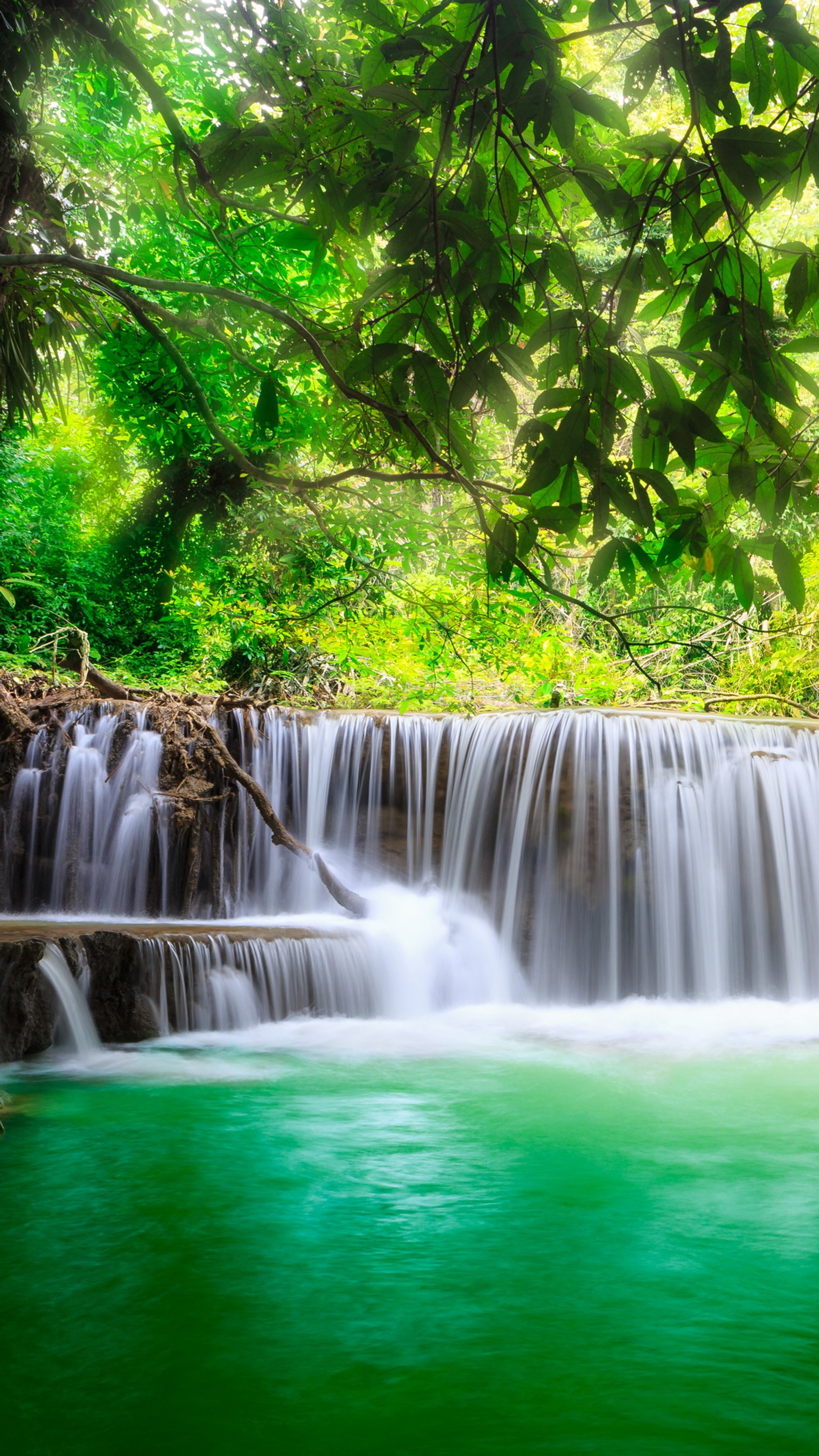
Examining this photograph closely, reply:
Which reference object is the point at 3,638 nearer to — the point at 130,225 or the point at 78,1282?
the point at 130,225

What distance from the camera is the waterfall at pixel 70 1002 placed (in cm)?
678

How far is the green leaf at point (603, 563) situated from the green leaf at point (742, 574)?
23cm

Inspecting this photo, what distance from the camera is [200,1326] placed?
3072mm

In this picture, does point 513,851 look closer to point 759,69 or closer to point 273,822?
point 273,822

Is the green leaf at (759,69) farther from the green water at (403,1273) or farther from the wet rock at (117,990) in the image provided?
the wet rock at (117,990)

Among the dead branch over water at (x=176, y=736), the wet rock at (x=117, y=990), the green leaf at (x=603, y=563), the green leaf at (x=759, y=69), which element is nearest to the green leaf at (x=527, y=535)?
the green leaf at (x=603, y=563)

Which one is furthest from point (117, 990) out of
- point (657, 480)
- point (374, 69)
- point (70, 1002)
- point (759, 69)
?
point (759, 69)

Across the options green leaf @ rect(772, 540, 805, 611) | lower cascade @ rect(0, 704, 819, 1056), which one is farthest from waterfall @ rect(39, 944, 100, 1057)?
green leaf @ rect(772, 540, 805, 611)

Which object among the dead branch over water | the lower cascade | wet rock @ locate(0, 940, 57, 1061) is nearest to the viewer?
wet rock @ locate(0, 940, 57, 1061)

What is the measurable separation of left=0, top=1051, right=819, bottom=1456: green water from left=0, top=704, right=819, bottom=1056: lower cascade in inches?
139

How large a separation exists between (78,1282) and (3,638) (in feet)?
33.0

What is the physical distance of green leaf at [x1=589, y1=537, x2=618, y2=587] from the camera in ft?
5.86

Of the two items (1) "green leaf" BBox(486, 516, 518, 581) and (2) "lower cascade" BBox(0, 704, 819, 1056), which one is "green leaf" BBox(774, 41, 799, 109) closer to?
(1) "green leaf" BBox(486, 516, 518, 581)

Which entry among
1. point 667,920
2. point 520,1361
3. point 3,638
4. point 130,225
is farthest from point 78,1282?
point 3,638
